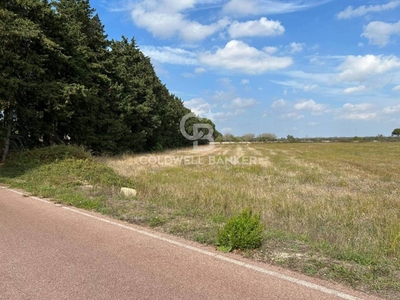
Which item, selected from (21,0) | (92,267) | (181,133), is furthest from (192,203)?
(181,133)

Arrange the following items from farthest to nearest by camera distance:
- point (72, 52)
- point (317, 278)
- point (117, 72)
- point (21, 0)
→ point (117, 72), point (72, 52), point (21, 0), point (317, 278)

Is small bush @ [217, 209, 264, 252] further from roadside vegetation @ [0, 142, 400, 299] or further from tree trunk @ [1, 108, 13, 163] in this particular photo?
tree trunk @ [1, 108, 13, 163]

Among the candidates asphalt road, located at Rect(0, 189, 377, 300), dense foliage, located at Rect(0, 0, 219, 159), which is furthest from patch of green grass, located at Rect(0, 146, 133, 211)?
dense foliage, located at Rect(0, 0, 219, 159)

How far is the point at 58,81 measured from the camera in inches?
757

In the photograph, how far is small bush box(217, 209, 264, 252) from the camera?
5.14 m

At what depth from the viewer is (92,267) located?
14.3 feet

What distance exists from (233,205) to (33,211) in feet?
17.8

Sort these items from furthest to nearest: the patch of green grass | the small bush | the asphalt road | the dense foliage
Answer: the dense foliage < the patch of green grass < the small bush < the asphalt road

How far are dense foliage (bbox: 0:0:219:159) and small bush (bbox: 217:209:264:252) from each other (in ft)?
49.7

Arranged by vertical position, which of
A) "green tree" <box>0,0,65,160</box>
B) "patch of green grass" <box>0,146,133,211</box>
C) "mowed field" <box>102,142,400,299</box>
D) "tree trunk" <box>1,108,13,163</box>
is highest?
"green tree" <box>0,0,65,160</box>

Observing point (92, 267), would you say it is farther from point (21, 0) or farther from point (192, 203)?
point (21, 0)

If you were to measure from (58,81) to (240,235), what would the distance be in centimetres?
1802

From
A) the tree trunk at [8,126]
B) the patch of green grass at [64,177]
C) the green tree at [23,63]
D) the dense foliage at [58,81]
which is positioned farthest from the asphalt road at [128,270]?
the tree trunk at [8,126]

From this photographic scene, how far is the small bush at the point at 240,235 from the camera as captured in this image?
16.9 ft
